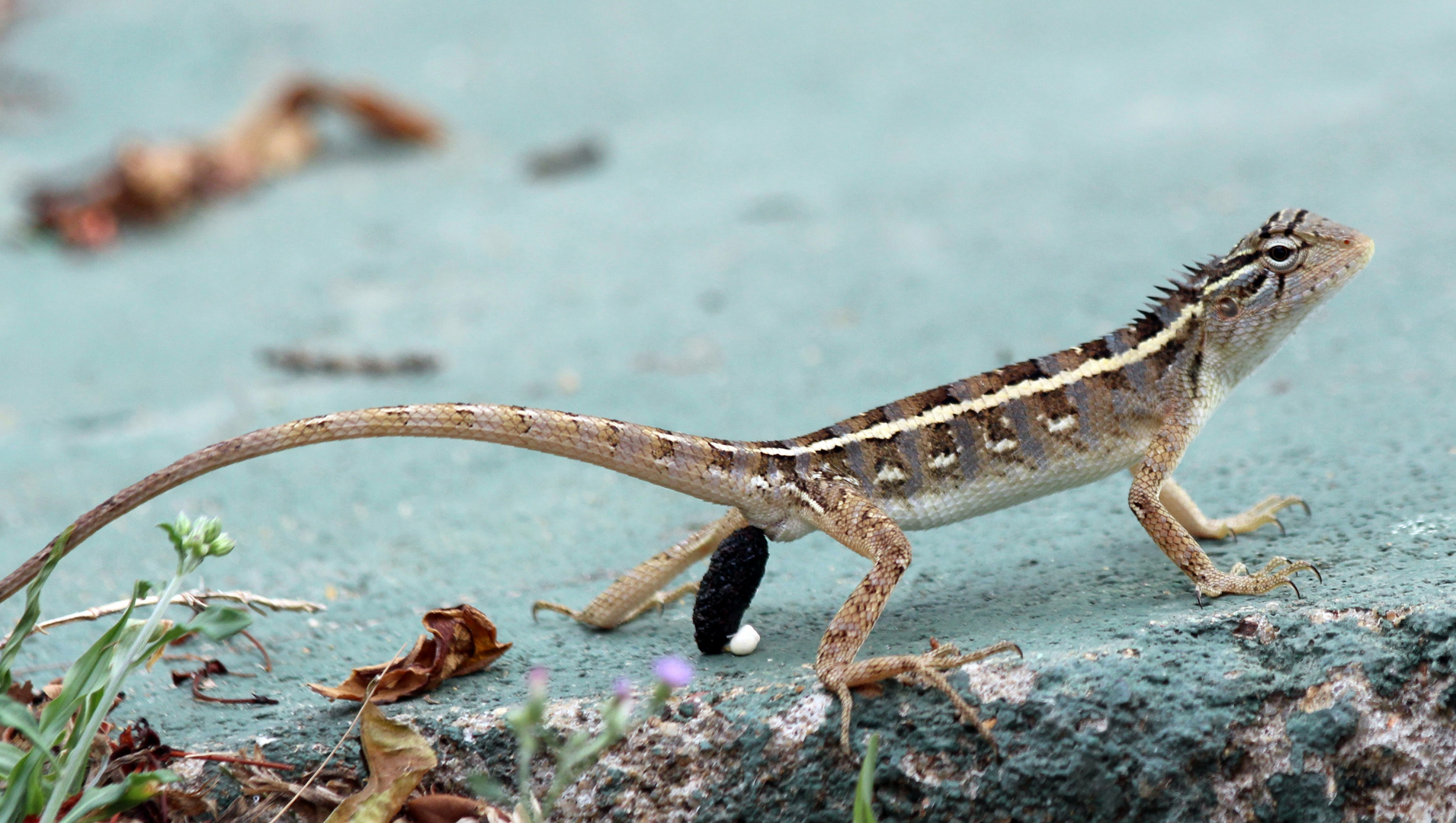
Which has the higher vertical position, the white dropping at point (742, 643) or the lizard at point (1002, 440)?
the lizard at point (1002, 440)

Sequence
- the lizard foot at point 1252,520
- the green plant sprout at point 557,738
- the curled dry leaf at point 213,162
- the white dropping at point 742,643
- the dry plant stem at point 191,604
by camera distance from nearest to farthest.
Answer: the green plant sprout at point 557,738 → the dry plant stem at point 191,604 → the white dropping at point 742,643 → the lizard foot at point 1252,520 → the curled dry leaf at point 213,162

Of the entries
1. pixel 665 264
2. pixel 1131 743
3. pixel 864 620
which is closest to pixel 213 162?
pixel 665 264

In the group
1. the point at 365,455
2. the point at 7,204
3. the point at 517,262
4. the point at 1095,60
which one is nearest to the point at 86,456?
the point at 365,455

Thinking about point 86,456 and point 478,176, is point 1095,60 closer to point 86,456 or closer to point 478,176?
point 478,176

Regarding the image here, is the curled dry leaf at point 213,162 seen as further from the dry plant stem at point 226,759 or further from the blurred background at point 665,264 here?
the dry plant stem at point 226,759

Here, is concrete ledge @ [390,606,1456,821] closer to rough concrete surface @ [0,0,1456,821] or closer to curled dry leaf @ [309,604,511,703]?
rough concrete surface @ [0,0,1456,821]

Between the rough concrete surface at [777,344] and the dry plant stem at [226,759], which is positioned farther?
the dry plant stem at [226,759]

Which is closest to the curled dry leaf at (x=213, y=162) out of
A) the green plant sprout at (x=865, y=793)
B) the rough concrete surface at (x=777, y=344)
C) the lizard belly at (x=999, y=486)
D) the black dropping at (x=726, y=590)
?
the rough concrete surface at (x=777, y=344)
